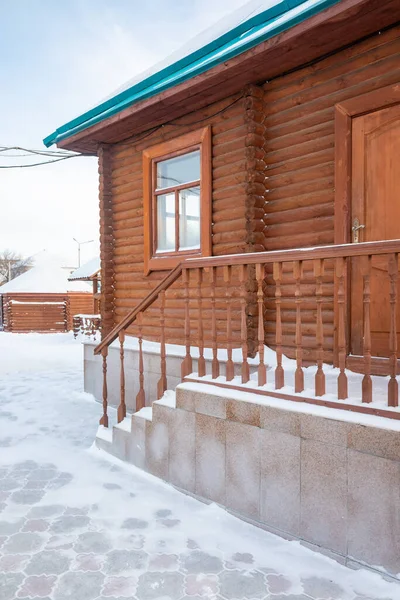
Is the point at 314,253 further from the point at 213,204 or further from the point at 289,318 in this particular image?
the point at 213,204

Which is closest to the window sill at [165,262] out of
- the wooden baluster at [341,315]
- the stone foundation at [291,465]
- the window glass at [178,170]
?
the window glass at [178,170]

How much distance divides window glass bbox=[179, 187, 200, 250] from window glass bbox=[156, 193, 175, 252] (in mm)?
142

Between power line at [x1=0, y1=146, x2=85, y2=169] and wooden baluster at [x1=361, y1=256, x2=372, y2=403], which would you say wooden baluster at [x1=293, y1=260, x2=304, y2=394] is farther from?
power line at [x1=0, y1=146, x2=85, y2=169]

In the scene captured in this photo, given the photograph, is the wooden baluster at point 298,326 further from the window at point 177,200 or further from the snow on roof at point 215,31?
the snow on roof at point 215,31

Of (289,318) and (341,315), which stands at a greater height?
(341,315)

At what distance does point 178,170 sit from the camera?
239 inches

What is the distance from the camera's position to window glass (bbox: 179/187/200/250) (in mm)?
5821

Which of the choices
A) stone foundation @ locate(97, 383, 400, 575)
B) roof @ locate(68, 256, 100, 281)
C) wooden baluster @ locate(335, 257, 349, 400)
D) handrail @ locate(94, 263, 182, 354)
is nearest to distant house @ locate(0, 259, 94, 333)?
roof @ locate(68, 256, 100, 281)

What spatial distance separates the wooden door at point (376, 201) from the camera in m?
3.95

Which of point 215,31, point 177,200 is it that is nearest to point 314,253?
point 177,200

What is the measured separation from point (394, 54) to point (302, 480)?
365cm

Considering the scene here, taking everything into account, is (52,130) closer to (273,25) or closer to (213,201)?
(213,201)

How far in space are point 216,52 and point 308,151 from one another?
1401mm

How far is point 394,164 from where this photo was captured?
394cm
